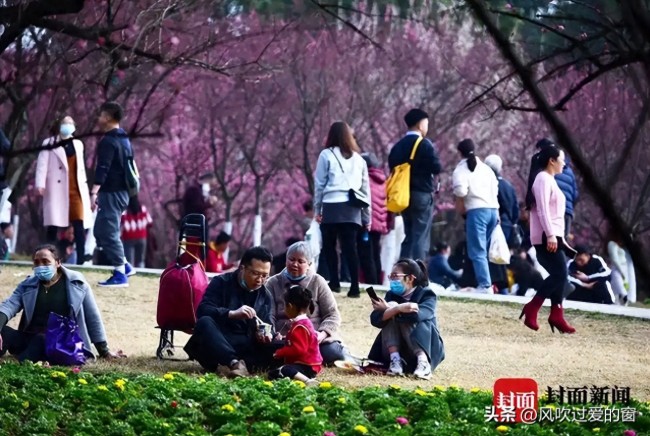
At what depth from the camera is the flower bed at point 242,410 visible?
844 cm

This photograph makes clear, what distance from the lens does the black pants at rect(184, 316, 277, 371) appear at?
10.3m

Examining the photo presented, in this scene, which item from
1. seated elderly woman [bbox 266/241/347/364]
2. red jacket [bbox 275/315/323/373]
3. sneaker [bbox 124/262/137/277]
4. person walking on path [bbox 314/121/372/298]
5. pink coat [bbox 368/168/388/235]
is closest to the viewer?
red jacket [bbox 275/315/323/373]

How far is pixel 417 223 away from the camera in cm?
1588

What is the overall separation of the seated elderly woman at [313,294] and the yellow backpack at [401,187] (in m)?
4.95

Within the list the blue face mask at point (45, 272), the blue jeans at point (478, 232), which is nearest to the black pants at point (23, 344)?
the blue face mask at point (45, 272)

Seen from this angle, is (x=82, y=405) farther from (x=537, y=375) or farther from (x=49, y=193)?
(x=49, y=193)

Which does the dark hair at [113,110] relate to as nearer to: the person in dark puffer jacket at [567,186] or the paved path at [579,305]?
the paved path at [579,305]

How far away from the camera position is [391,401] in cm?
908

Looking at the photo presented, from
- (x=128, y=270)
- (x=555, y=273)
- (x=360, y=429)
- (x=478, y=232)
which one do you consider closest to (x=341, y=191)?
(x=478, y=232)

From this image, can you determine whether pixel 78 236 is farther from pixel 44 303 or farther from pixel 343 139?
pixel 44 303

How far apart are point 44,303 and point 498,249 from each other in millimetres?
6691

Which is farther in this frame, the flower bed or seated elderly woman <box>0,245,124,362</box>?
seated elderly woman <box>0,245,124,362</box>

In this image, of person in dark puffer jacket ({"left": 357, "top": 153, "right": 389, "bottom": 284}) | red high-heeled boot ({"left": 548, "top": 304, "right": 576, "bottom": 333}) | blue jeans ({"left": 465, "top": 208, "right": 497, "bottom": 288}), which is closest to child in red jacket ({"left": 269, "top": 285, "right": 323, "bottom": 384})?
red high-heeled boot ({"left": 548, "top": 304, "right": 576, "bottom": 333})

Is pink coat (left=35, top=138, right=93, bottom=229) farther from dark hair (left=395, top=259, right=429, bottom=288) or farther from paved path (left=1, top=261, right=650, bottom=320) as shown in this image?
dark hair (left=395, top=259, right=429, bottom=288)
